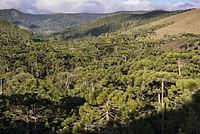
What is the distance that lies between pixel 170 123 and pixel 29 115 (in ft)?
55.4

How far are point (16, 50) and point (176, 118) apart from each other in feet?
381

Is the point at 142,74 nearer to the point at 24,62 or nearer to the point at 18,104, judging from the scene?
the point at 18,104

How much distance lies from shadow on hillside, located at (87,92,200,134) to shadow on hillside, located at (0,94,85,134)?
30.1 ft

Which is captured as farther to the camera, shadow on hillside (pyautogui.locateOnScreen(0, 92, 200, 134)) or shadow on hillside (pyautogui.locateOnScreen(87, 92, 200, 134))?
shadow on hillside (pyautogui.locateOnScreen(0, 92, 200, 134))

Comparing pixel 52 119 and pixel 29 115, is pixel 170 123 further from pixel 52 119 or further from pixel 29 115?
pixel 29 115

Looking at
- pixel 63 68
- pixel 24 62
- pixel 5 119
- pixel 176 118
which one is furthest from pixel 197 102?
pixel 24 62

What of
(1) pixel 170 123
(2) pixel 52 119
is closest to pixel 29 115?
(2) pixel 52 119

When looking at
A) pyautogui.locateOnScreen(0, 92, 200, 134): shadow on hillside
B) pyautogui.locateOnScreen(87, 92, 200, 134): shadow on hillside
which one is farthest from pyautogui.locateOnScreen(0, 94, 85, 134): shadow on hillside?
pyautogui.locateOnScreen(87, 92, 200, 134): shadow on hillside

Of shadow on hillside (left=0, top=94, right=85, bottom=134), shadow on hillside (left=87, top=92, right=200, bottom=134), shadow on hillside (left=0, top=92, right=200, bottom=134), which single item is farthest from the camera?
shadow on hillside (left=0, top=94, right=85, bottom=134)

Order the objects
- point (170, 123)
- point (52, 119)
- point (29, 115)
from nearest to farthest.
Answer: point (170, 123), point (29, 115), point (52, 119)

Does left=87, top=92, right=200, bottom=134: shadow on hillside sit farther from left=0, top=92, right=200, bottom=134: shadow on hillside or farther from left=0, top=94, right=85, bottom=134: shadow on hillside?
left=0, top=94, right=85, bottom=134: shadow on hillside

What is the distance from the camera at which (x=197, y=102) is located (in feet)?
162

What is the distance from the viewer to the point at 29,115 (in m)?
51.3

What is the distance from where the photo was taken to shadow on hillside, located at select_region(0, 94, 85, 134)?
51188 mm
